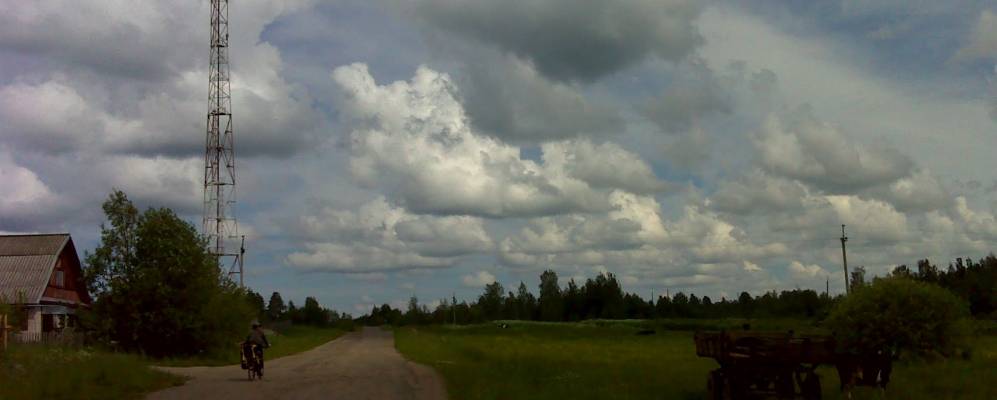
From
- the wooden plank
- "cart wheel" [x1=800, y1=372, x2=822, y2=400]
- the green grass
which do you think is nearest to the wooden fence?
the green grass

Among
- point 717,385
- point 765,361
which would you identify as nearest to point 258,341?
point 717,385

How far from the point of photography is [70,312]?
171 ft

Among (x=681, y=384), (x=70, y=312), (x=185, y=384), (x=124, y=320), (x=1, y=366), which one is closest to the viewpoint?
(x=1, y=366)

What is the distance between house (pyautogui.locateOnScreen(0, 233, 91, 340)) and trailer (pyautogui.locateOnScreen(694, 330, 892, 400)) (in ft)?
124

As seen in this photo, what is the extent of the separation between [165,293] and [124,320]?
1.98m

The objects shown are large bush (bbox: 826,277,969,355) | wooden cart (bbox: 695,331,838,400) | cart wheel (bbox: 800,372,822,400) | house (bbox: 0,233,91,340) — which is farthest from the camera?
house (bbox: 0,233,91,340)

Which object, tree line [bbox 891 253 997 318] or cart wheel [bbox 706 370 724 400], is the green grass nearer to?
cart wheel [bbox 706 370 724 400]

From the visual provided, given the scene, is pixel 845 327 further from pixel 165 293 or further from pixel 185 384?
pixel 165 293

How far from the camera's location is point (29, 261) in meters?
50.2

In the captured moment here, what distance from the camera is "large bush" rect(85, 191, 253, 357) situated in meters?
39.3

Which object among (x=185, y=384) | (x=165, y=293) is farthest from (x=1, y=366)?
(x=165, y=293)

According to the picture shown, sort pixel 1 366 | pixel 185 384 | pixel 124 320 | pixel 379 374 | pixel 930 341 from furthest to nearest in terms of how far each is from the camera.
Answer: pixel 124 320
pixel 930 341
pixel 379 374
pixel 185 384
pixel 1 366

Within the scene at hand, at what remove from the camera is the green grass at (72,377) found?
20.2 metres

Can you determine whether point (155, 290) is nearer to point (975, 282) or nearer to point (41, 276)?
point (41, 276)
